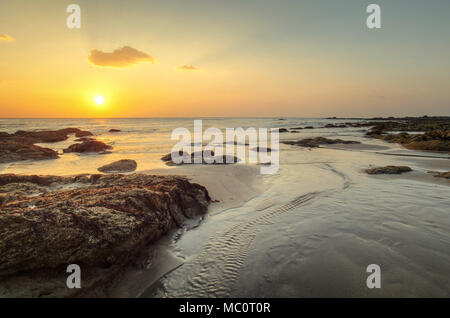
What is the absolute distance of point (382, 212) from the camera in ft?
18.2

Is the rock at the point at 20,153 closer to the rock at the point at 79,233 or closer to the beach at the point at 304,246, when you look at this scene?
the rock at the point at 79,233

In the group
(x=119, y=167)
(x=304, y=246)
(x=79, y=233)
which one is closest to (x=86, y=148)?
(x=119, y=167)

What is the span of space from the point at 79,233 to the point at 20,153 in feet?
47.4

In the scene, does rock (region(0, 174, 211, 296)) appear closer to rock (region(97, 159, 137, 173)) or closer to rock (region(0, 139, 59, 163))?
rock (region(97, 159, 137, 173))

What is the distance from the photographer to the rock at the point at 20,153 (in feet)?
42.2

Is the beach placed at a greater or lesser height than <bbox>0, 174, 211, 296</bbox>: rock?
lesser

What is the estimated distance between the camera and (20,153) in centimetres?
1341

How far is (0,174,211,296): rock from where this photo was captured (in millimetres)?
2877

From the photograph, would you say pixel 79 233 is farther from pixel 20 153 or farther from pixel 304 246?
pixel 20 153

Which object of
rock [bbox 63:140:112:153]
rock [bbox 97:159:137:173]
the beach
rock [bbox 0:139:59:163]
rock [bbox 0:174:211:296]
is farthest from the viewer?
rock [bbox 63:140:112:153]

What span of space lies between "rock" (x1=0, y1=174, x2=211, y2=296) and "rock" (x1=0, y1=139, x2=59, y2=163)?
11649 millimetres

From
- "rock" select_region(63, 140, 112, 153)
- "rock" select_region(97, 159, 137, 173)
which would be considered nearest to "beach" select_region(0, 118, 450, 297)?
"rock" select_region(97, 159, 137, 173)
